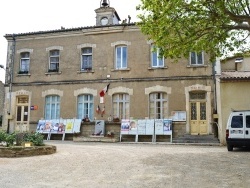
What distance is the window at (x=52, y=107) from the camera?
1956 centimetres

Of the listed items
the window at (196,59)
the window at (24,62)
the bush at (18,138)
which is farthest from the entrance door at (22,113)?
the window at (196,59)

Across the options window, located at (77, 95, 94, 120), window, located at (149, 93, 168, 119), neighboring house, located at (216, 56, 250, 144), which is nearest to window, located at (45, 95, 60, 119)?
window, located at (77, 95, 94, 120)

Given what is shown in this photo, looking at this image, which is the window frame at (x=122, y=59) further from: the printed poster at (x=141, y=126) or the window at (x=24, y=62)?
the window at (x=24, y=62)

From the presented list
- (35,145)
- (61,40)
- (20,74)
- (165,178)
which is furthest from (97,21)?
(165,178)

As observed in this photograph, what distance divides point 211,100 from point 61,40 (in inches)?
438

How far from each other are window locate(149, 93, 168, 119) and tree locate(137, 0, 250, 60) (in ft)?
24.6

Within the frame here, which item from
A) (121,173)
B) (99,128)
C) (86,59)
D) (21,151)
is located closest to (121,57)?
(86,59)

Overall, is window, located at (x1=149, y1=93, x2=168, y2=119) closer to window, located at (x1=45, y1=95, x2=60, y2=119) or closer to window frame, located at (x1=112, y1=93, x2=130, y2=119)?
window frame, located at (x1=112, y1=93, x2=130, y2=119)

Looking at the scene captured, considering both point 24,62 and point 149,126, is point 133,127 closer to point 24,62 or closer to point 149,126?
point 149,126

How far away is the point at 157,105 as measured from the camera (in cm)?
1775

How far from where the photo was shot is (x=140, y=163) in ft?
27.5

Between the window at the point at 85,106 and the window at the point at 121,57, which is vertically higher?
the window at the point at 121,57

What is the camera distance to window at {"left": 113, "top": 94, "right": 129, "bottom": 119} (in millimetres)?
18266

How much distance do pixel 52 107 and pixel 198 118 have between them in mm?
9876
